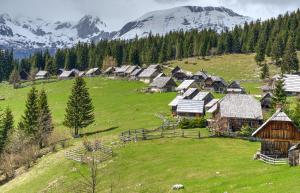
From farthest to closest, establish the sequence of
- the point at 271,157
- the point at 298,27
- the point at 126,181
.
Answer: the point at 298,27
the point at 271,157
the point at 126,181

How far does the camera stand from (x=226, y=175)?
164 feet

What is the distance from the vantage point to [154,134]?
261 ft

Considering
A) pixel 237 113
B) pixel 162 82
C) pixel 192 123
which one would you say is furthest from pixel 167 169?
pixel 162 82

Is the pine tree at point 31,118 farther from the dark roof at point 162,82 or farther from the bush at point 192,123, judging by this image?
the dark roof at point 162,82

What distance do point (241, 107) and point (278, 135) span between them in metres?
21.7

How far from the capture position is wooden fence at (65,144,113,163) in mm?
67625

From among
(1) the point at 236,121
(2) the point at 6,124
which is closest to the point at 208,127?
(1) the point at 236,121

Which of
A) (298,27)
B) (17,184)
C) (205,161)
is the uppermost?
(298,27)

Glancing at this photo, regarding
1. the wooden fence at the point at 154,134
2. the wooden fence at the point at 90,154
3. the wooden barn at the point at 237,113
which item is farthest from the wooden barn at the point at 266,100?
the wooden fence at the point at 90,154

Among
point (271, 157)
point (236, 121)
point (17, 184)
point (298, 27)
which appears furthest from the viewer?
point (298, 27)

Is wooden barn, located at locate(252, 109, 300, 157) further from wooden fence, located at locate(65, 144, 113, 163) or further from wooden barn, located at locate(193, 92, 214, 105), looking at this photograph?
wooden barn, located at locate(193, 92, 214, 105)

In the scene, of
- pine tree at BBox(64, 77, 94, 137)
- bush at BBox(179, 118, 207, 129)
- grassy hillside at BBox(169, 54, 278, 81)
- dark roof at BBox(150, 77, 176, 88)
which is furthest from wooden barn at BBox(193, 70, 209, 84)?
bush at BBox(179, 118, 207, 129)

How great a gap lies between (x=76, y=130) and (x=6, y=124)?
13.8 meters

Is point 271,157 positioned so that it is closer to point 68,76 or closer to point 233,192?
point 233,192
